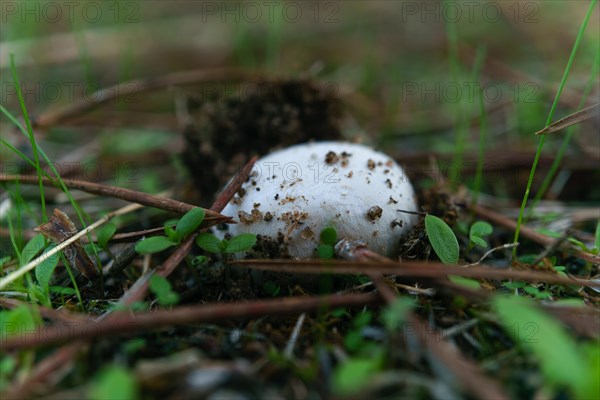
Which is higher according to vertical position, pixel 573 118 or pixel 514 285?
pixel 573 118

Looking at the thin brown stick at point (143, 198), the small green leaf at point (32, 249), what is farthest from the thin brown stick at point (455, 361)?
the small green leaf at point (32, 249)

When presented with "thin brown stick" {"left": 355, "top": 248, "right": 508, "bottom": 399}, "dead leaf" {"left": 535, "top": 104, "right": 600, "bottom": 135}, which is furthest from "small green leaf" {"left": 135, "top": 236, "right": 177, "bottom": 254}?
"dead leaf" {"left": 535, "top": 104, "right": 600, "bottom": 135}

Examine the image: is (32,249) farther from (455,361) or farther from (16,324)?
(455,361)

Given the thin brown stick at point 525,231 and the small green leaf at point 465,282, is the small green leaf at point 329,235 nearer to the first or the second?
the small green leaf at point 465,282

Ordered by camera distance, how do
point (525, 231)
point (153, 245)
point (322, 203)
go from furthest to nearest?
1. point (525, 231)
2. point (322, 203)
3. point (153, 245)

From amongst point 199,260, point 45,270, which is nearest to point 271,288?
point 199,260

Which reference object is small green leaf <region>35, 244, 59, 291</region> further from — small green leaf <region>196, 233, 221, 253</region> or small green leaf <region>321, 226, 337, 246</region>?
small green leaf <region>321, 226, 337, 246</region>

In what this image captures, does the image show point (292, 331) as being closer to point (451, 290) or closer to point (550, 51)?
point (451, 290)
